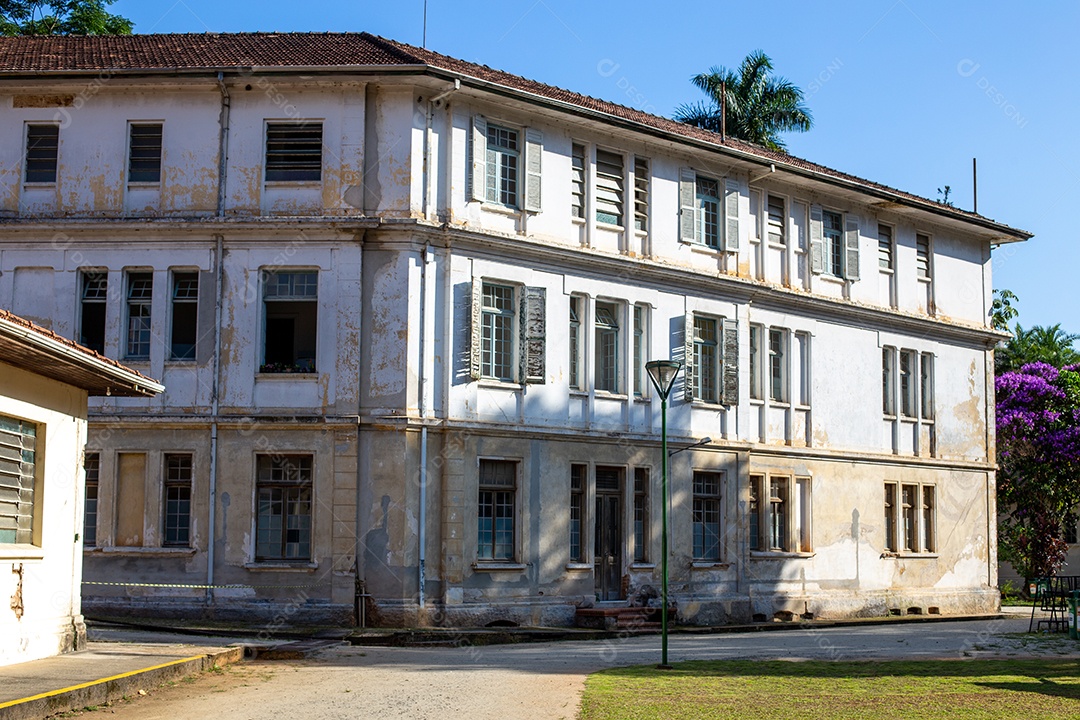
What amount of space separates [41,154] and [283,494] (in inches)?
311

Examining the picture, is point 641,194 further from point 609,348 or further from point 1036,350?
point 1036,350

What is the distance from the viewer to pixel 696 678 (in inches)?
660

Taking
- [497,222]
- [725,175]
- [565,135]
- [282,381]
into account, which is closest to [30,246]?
[282,381]

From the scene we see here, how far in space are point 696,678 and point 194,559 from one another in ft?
36.3

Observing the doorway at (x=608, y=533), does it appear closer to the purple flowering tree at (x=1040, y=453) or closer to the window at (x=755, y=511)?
the window at (x=755, y=511)

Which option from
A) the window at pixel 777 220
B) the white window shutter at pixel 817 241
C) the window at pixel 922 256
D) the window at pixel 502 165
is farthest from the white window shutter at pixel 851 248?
the window at pixel 502 165

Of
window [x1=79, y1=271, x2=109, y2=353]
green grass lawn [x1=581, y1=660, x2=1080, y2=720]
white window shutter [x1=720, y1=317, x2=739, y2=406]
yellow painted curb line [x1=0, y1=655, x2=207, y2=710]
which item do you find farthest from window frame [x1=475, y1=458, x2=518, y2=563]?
yellow painted curb line [x1=0, y1=655, x2=207, y2=710]

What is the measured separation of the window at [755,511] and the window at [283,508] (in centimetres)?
1081

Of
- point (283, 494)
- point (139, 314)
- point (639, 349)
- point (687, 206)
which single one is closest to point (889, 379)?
point (687, 206)

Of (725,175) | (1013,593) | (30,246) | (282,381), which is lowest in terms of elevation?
(1013,593)

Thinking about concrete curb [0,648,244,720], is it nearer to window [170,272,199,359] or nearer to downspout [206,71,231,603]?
downspout [206,71,231,603]

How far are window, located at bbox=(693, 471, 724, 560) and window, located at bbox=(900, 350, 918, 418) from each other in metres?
7.44

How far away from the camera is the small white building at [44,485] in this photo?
50.5ft

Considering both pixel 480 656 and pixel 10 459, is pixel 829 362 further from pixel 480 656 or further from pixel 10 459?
pixel 10 459
